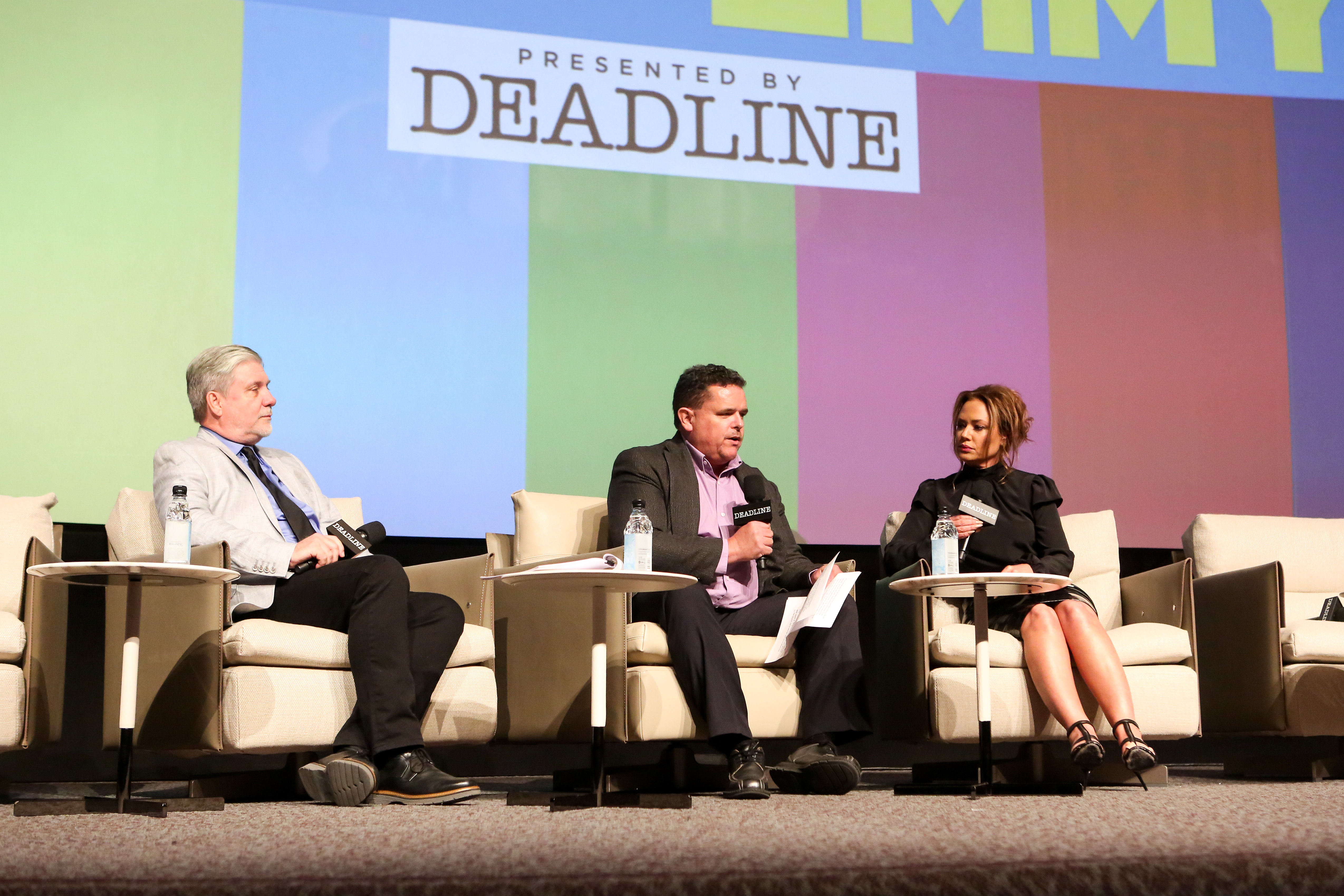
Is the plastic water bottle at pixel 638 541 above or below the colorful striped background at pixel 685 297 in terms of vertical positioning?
below

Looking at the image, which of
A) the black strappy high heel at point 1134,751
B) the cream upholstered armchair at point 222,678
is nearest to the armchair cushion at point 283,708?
the cream upholstered armchair at point 222,678

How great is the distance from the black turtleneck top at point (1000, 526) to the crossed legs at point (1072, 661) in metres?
0.28

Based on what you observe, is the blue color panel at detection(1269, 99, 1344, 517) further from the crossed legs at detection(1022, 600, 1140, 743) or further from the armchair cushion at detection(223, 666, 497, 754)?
the armchair cushion at detection(223, 666, 497, 754)

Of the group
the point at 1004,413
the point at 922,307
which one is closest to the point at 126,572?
the point at 1004,413

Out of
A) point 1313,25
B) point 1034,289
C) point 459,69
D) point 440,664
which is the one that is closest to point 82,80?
point 459,69

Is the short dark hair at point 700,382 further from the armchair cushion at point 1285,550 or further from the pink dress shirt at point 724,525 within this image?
the armchair cushion at point 1285,550

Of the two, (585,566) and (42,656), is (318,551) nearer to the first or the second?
(42,656)

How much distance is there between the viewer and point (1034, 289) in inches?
170

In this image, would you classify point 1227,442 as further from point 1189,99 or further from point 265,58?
point 265,58

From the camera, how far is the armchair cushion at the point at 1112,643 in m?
3.26

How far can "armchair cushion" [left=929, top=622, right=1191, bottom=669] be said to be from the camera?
3.26 meters

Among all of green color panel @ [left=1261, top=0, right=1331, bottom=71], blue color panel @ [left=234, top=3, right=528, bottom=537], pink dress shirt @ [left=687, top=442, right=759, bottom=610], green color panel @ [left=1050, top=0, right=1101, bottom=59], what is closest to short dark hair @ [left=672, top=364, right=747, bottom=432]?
pink dress shirt @ [left=687, top=442, right=759, bottom=610]

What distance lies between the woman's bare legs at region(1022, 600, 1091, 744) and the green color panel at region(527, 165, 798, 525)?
105 cm

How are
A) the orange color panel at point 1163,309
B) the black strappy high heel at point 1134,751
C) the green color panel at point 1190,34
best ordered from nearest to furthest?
the black strappy high heel at point 1134,751 < the orange color panel at point 1163,309 < the green color panel at point 1190,34
